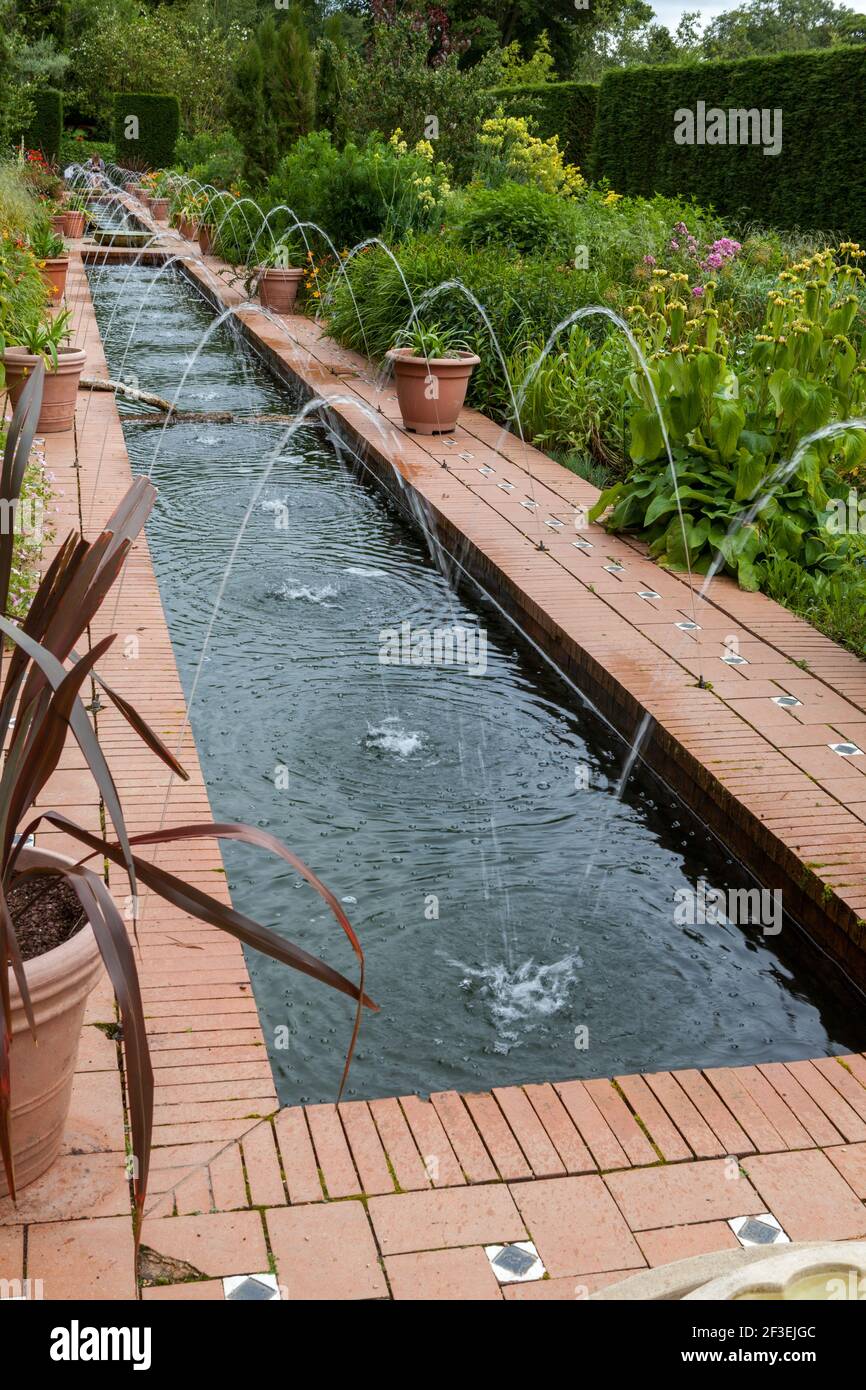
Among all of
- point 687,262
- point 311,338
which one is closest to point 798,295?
point 687,262

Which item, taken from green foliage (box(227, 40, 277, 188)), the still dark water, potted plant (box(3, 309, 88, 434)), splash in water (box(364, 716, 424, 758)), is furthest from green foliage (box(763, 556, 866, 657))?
green foliage (box(227, 40, 277, 188))

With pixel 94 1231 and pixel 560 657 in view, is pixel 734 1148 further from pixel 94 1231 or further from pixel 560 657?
pixel 560 657

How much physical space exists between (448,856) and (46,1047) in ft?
6.00

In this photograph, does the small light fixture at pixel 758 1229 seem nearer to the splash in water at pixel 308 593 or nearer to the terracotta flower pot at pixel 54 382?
the splash in water at pixel 308 593

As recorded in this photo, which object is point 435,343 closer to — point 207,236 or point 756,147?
point 756,147

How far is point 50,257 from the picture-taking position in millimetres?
13000

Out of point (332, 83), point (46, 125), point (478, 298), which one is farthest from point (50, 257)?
point (46, 125)

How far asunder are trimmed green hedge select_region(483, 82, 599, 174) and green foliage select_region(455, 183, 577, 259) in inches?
437

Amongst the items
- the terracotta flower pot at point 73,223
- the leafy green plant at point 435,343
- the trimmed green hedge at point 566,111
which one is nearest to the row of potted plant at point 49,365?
the leafy green plant at point 435,343

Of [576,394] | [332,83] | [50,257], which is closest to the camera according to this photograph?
[576,394]

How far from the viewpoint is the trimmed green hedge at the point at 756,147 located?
13648 millimetres

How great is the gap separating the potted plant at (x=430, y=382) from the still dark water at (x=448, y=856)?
2.35 m

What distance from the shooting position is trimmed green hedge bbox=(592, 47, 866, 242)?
44.8 feet

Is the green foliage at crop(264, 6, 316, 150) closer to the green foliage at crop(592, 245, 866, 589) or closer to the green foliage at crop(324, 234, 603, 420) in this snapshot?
the green foliage at crop(324, 234, 603, 420)
